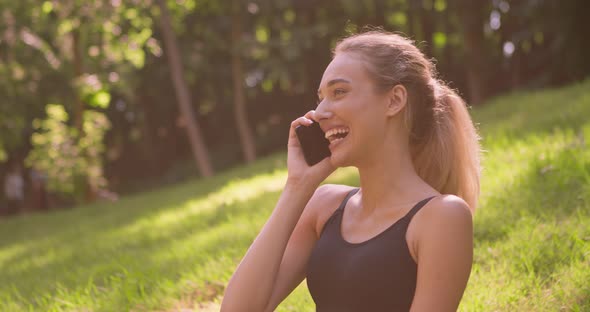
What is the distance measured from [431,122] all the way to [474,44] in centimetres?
1970

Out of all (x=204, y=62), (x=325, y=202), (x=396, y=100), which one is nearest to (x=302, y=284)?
(x=325, y=202)

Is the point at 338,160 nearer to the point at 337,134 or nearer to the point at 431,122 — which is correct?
the point at 337,134

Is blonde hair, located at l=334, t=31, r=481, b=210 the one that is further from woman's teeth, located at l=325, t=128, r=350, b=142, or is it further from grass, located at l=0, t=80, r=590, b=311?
grass, located at l=0, t=80, r=590, b=311

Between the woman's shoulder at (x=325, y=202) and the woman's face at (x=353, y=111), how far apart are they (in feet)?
1.20

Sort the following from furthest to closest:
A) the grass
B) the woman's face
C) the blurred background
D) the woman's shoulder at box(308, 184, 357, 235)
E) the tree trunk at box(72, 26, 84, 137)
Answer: the tree trunk at box(72, 26, 84, 137), the blurred background, the grass, the woman's shoulder at box(308, 184, 357, 235), the woman's face

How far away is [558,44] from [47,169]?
14.1 metres

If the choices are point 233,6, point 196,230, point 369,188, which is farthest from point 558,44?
point 369,188

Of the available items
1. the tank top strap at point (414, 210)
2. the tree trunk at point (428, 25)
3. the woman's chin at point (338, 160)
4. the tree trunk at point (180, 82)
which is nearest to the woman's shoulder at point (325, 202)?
the woman's chin at point (338, 160)

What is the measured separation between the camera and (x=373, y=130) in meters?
2.86

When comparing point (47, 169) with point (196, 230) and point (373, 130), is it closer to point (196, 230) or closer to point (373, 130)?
point (196, 230)

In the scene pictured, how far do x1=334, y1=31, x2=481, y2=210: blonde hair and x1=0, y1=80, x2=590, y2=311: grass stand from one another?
1.76ft

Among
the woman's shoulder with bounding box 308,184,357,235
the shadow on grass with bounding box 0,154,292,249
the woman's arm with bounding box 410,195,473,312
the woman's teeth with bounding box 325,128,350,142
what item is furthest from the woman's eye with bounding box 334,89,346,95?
the shadow on grass with bounding box 0,154,292,249

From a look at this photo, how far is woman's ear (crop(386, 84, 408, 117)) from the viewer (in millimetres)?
2863

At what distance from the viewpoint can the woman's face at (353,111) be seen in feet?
9.36
